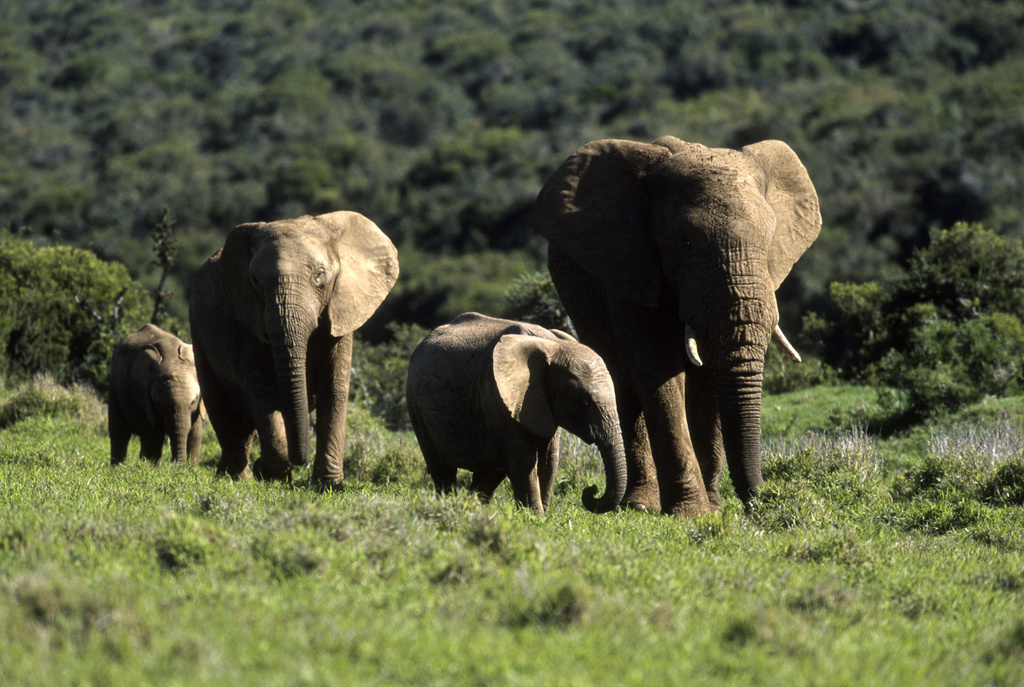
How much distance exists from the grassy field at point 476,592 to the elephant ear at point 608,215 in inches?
73.0

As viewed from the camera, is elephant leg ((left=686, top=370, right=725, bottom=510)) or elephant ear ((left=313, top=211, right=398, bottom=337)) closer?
elephant leg ((left=686, top=370, right=725, bottom=510))

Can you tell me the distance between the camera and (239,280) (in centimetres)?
1067

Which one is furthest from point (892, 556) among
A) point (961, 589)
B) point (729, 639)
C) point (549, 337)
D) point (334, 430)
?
point (334, 430)

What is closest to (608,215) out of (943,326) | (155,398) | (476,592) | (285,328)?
(285,328)

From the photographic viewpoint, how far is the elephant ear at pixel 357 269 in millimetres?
10539

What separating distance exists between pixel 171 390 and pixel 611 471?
23.5ft

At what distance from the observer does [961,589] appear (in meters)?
6.02

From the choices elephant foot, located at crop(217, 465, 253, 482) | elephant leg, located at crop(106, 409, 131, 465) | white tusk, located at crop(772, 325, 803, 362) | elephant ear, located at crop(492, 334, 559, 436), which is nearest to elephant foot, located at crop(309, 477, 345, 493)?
elephant foot, located at crop(217, 465, 253, 482)

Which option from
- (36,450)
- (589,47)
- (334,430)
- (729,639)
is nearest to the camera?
(729,639)

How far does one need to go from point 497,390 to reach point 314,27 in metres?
104

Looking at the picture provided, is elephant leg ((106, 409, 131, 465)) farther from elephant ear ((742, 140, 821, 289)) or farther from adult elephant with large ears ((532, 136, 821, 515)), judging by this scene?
elephant ear ((742, 140, 821, 289))

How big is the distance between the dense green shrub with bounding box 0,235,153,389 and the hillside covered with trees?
9.52 meters

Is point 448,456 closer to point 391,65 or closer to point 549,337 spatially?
point 549,337

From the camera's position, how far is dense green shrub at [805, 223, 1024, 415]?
55.6 ft
